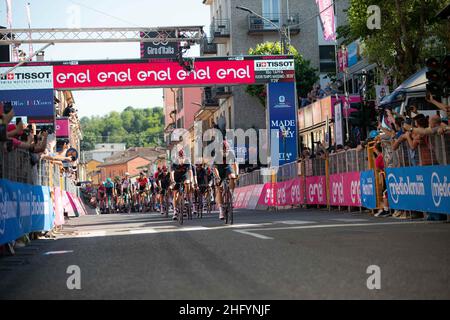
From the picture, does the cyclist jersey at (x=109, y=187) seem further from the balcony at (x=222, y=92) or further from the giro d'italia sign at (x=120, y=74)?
the balcony at (x=222, y=92)

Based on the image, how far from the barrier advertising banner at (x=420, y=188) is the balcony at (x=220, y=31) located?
4743 centimetres

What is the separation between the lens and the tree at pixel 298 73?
62.8 meters

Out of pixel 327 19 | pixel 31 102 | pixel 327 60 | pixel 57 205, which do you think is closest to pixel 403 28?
pixel 327 19

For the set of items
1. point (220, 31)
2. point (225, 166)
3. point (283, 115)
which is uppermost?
point (220, 31)

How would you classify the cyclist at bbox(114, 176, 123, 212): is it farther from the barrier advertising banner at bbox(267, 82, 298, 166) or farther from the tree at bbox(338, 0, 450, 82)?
the tree at bbox(338, 0, 450, 82)

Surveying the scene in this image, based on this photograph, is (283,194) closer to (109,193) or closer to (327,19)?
(327,19)

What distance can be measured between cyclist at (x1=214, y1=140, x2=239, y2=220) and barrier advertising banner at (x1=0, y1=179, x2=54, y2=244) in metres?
3.75

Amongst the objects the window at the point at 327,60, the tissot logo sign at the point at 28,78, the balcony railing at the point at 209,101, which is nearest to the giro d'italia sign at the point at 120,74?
the tissot logo sign at the point at 28,78

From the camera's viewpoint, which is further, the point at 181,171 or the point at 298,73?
the point at 298,73

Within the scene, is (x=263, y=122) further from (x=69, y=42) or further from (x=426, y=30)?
(x=426, y=30)

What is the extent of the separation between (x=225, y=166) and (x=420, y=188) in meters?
4.39

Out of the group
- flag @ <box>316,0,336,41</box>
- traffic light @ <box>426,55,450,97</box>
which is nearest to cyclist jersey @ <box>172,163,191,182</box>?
traffic light @ <box>426,55,450,97</box>

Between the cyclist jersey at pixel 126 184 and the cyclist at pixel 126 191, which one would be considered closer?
the cyclist at pixel 126 191

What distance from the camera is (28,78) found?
43625 millimetres
